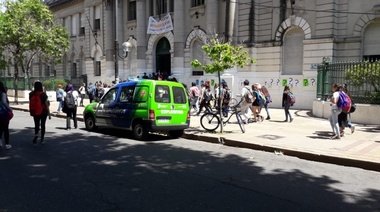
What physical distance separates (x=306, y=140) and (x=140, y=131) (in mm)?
5018

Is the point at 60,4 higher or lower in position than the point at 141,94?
higher

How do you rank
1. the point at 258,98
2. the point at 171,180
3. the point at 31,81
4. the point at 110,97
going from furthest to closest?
the point at 31,81, the point at 258,98, the point at 110,97, the point at 171,180

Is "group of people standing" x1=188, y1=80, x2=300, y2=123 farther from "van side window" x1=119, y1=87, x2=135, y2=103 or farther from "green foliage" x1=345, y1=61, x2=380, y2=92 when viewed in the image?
"van side window" x1=119, y1=87, x2=135, y2=103

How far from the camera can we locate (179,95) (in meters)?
11.1

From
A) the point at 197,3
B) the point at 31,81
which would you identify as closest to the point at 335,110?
the point at 197,3

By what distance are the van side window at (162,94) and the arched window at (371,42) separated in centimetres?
1209

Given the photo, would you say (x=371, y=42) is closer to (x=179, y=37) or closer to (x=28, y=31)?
(x=179, y=37)

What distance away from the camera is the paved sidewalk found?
802 cm

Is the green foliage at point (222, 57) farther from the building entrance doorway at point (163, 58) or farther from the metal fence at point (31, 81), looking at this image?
the metal fence at point (31, 81)

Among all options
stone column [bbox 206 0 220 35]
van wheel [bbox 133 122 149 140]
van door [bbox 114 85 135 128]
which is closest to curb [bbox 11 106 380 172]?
van wheel [bbox 133 122 149 140]

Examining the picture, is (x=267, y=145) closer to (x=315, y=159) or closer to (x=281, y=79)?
(x=315, y=159)

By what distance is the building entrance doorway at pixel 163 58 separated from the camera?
1068 inches

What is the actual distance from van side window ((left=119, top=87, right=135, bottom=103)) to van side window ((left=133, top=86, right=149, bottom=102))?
213mm

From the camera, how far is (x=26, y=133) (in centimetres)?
1170
